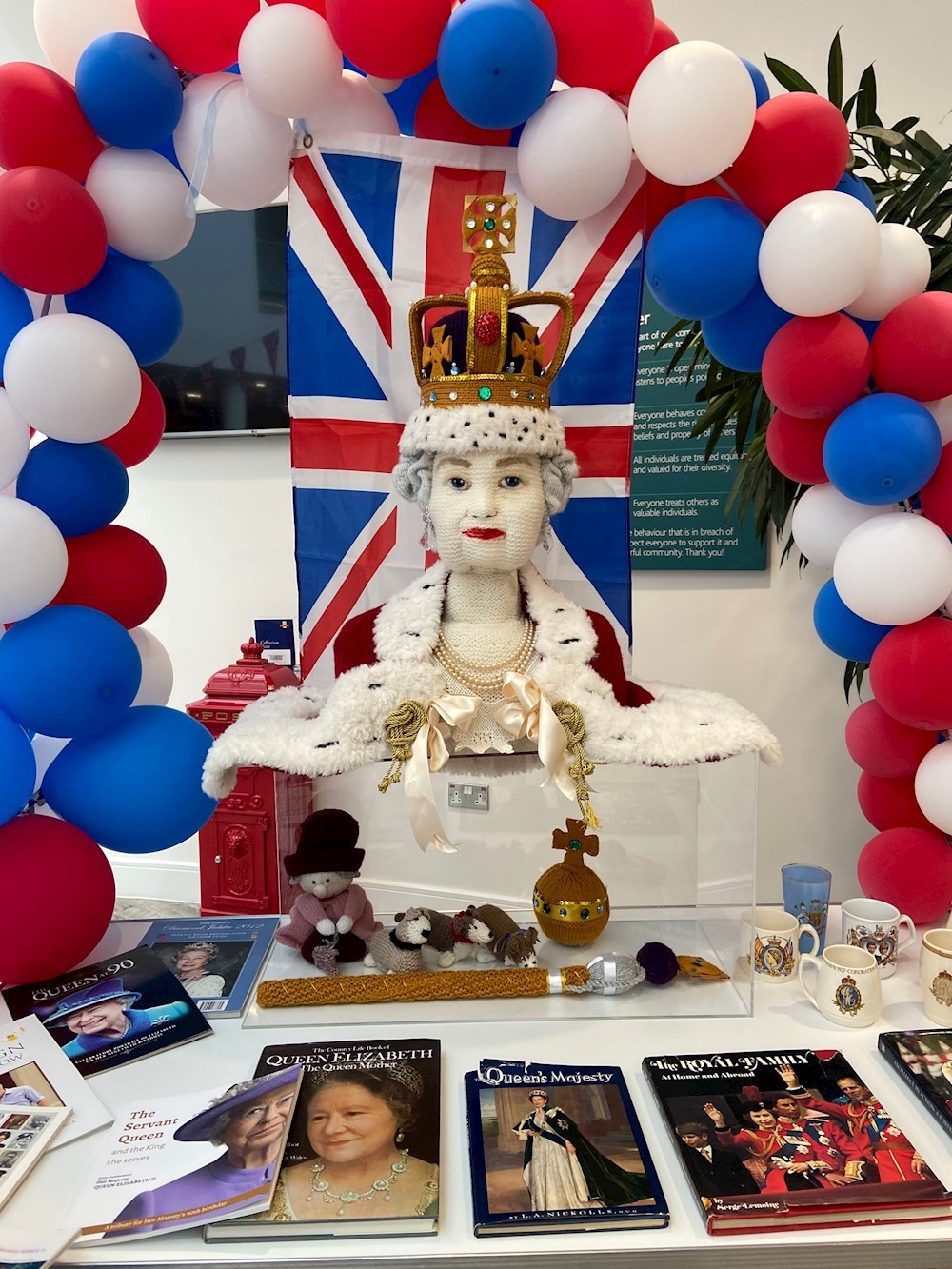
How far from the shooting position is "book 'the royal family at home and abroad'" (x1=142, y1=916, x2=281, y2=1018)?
119 centimetres

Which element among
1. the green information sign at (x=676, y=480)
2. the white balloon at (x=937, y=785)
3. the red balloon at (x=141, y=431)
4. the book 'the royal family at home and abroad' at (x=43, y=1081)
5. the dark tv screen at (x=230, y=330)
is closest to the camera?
the book 'the royal family at home and abroad' at (x=43, y=1081)

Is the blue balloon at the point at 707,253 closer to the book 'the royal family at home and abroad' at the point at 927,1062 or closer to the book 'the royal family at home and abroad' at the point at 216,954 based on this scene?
the book 'the royal family at home and abroad' at the point at 927,1062

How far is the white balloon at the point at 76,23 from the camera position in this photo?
117 cm

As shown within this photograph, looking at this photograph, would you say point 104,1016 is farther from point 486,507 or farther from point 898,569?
point 898,569

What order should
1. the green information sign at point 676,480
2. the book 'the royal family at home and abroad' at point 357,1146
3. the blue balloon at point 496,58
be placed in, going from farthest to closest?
the green information sign at point 676,480, the blue balloon at point 496,58, the book 'the royal family at home and abroad' at point 357,1146

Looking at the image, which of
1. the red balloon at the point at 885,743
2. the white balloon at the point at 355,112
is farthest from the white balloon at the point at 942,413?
the white balloon at the point at 355,112

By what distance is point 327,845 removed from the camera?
4.06ft

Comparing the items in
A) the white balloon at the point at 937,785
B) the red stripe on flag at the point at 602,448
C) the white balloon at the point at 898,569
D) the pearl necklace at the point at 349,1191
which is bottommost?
the pearl necklace at the point at 349,1191

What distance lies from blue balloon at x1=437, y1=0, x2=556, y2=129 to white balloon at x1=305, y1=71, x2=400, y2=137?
172mm

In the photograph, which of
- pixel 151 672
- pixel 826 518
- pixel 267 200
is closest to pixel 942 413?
pixel 826 518

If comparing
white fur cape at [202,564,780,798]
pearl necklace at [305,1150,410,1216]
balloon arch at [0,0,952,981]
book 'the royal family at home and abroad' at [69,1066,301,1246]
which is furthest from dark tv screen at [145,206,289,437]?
pearl necklace at [305,1150,410,1216]

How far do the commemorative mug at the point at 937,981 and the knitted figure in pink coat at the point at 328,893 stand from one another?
764 millimetres

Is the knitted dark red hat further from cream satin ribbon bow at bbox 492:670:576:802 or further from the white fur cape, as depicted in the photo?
cream satin ribbon bow at bbox 492:670:576:802

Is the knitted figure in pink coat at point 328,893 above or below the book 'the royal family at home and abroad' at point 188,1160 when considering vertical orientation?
above
